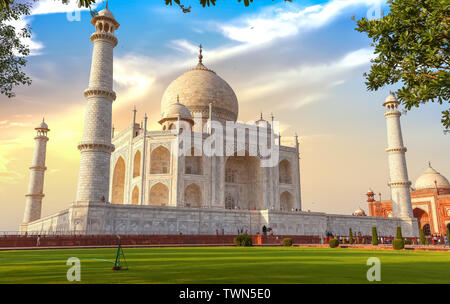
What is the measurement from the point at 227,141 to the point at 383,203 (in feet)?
78.5

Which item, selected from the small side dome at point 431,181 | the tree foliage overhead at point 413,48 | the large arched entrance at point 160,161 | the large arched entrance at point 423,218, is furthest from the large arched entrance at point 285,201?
the tree foliage overhead at point 413,48

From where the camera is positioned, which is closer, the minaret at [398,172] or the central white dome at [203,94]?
the minaret at [398,172]

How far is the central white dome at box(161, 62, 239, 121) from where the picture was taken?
36406 mm

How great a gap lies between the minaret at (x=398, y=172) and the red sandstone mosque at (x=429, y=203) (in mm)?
8106

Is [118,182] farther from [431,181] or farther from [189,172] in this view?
[431,181]

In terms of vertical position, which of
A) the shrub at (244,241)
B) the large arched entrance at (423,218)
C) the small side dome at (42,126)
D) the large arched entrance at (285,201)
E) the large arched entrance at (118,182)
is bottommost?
the shrub at (244,241)

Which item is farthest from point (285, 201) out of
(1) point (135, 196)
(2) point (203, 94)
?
(1) point (135, 196)

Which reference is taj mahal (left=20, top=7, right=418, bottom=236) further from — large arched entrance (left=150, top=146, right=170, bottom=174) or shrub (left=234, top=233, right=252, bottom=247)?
shrub (left=234, top=233, right=252, bottom=247)

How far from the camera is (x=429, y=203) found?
41.4 m

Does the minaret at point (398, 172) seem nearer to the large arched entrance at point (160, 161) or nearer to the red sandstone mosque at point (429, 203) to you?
the red sandstone mosque at point (429, 203)

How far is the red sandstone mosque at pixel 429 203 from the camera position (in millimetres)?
40125

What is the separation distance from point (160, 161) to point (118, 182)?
5892 millimetres
